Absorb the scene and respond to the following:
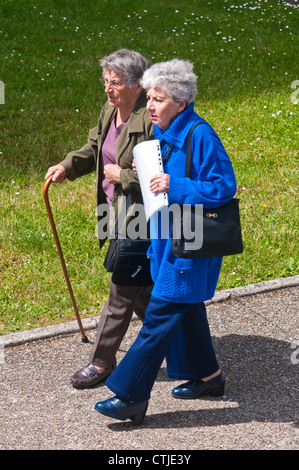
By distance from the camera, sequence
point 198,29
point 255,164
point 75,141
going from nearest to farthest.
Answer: point 255,164 < point 75,141 < point 198,29

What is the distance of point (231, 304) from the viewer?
6059 millimetres

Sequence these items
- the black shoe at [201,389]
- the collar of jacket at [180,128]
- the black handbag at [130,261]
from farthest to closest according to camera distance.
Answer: the black shoe at [201,389] < the black handbag at [130,261] < the collar of jacket at [180,128]

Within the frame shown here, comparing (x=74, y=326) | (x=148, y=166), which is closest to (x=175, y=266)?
(x=148, y=166)

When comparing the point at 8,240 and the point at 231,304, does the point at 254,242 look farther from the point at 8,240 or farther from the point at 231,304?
the point at 8,240

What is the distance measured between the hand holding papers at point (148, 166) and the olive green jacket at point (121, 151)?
1.03 feet

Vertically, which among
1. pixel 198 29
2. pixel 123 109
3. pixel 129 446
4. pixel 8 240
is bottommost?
pixel 129 446

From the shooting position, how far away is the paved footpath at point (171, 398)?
14.3 feet

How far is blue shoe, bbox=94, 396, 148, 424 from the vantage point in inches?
176

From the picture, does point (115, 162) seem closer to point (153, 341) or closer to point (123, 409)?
point (153, 341)

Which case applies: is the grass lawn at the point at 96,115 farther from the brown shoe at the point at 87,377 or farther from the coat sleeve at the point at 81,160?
the coat sleeve at the point at 81,160

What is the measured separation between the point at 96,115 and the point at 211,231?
6.02m

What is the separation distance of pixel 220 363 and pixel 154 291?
109 centimetres

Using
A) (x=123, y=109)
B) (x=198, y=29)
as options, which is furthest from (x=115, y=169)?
(x=198, y=29)

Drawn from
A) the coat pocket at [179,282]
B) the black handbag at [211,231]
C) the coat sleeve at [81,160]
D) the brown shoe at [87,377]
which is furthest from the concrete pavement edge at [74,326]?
the black handbag at [211,231]
